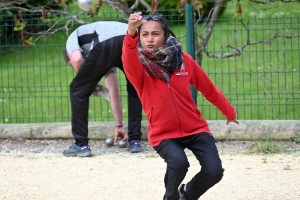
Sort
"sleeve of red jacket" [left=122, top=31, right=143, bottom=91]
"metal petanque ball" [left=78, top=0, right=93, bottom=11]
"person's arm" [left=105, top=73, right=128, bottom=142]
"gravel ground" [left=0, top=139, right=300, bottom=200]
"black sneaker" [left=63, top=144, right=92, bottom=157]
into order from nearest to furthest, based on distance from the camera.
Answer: "sleeve of red jacket" [left=122, top=31, right=143, bottom=91] → "gravel ground" [left=0, top=139, right=300, bottom=200] → "metal petanque ball" [left=78, top=0, right=93, bottom=11] → "black sneaker" [left=63, top=144, right=92, bottom=157] → "person's arm" [left=105, top=73, right=128, bottom=142]

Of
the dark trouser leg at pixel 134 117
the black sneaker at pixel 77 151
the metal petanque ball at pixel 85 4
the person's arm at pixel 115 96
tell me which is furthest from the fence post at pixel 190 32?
the black sneaker at pixel 77 151

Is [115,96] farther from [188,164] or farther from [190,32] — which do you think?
[188,164]

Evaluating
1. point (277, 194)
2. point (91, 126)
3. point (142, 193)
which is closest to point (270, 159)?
point (277, 194)

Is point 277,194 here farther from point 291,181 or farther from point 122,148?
point 122,148

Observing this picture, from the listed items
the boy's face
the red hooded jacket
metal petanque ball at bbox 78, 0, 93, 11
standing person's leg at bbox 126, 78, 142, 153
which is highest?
metal petanque ball at bbox 78, 0, 93, 11

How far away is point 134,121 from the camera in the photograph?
23.9 feet

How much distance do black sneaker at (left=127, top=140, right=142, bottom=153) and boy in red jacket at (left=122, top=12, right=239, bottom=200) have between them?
2553mm

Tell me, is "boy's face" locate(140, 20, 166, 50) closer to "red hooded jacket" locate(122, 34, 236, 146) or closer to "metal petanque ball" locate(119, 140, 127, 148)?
"red hooded jacket" locate(122, 34, 236, 146)

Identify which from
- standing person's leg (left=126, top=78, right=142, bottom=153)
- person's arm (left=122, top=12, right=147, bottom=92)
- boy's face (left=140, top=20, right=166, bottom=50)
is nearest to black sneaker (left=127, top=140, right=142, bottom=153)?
standing person's leg (left=126, top=78, right=142, bottom=153)

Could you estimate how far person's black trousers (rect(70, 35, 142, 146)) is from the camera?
264 inches

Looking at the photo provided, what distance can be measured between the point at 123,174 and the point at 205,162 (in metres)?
1.90

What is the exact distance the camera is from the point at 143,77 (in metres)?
4.48

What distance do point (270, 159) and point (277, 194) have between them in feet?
4.19

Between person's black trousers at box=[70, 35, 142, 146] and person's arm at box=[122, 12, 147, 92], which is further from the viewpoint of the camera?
person's black trousers at box=[70, 35, 142, 146]
